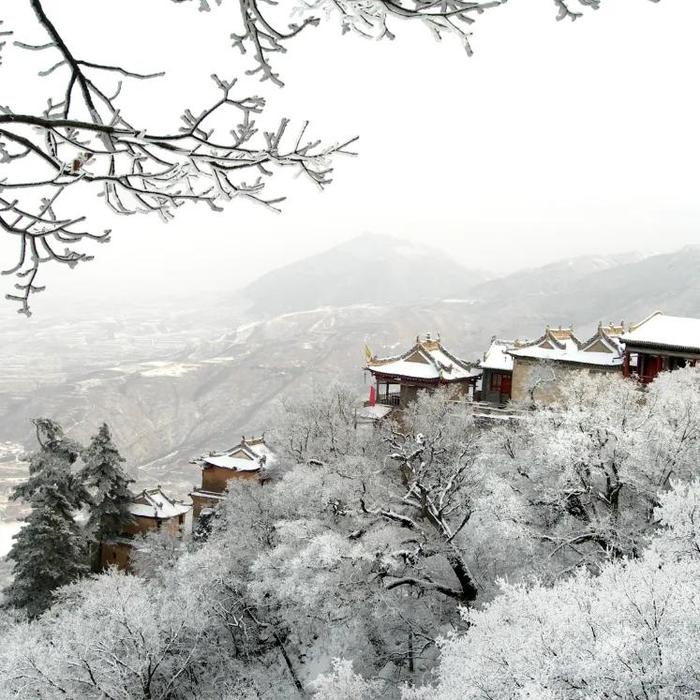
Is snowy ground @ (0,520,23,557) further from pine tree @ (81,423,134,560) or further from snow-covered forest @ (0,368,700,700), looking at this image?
snow-covered forest @ (0,368,700,700)

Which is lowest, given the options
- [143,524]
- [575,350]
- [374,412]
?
[143,524]

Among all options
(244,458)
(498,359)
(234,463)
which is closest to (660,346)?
(498,359)

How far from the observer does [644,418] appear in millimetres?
15633

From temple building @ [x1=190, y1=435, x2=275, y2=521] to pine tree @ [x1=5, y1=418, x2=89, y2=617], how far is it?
5315 mm

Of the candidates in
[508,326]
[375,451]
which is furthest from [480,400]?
[508,326]

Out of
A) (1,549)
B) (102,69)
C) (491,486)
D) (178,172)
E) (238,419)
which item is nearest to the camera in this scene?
(102,69)

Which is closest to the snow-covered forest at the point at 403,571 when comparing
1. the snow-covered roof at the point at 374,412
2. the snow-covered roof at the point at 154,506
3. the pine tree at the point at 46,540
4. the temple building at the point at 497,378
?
the pine tree at the point at 46,540

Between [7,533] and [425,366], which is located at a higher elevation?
[425,366]

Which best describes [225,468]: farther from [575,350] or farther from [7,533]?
[7,533]

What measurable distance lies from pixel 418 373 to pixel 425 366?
2.31 ft

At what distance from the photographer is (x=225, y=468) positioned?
1072 inches

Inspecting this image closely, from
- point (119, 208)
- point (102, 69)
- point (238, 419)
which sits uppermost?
point (102, 69)

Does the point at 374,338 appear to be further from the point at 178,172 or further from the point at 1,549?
the point at 178,172

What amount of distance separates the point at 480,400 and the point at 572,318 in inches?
4943
